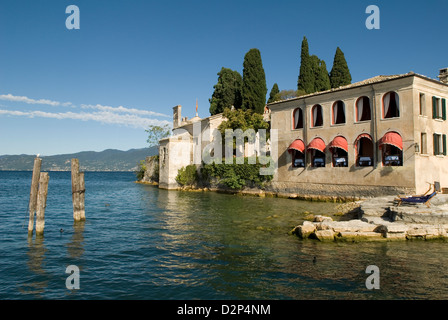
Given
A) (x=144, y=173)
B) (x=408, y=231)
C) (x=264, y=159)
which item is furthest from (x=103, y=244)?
(x=144, y=173)

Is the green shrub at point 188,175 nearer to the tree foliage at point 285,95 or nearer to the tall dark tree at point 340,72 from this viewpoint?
the tree foliage at point 285,95

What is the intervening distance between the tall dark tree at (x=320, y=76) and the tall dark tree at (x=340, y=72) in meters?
0.80

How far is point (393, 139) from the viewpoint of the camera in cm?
2083

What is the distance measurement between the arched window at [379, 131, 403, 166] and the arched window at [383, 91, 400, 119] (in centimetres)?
146

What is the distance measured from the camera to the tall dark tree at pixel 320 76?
45094 millimetres

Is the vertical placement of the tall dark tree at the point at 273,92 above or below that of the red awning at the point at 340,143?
above

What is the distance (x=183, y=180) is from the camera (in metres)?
40.4

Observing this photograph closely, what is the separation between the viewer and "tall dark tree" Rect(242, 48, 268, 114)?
40469 millimetres

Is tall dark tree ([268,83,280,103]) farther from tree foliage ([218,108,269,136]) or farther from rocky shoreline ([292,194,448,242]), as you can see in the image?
rocky shoreline ([292,194,448,242])

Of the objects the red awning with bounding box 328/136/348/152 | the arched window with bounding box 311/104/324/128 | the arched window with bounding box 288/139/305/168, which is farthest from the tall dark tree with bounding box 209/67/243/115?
the red awning with bounding box 328/136/348/152

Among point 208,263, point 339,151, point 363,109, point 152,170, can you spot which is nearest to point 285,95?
point 339,151
